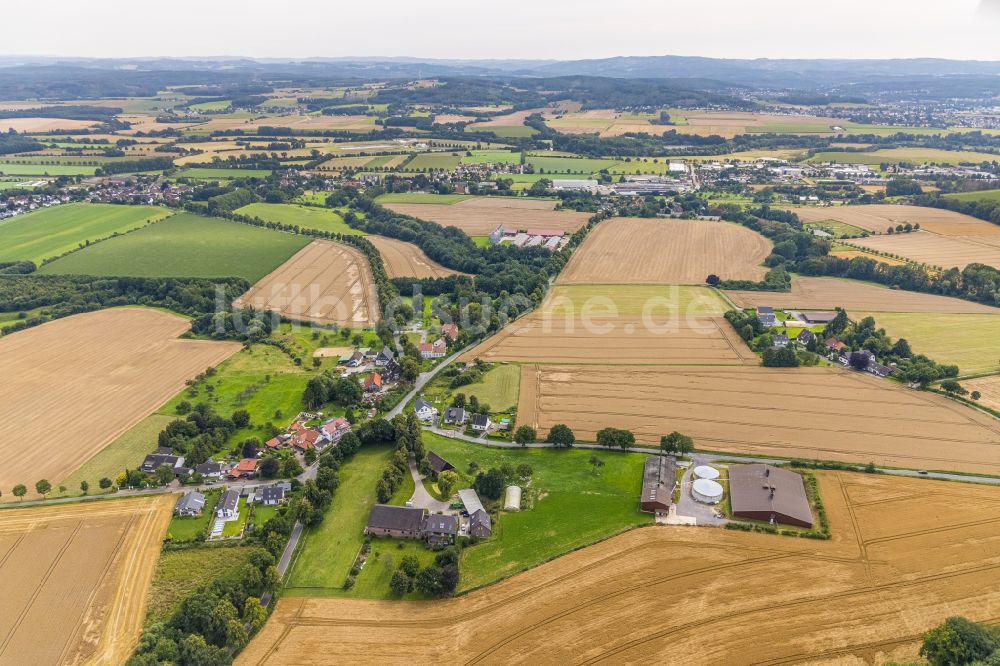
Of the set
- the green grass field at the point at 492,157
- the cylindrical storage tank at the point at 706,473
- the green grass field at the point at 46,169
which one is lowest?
the cylindrical storage tank at the point at 706,473

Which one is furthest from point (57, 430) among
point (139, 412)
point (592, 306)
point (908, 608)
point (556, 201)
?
point (556, 201)

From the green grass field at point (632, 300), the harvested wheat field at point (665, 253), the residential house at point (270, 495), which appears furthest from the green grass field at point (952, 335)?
the residential house at point (270, 495)

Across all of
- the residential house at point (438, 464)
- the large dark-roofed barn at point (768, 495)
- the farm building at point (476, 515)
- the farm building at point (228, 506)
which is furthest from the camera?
the residential house at point (438, 464)

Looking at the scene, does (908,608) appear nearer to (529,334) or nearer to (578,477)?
(578,477)

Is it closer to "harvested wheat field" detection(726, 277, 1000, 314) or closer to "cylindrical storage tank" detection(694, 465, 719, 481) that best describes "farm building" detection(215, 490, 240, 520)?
"cylindrical storage tank" detection(694, 465, 719, 481)

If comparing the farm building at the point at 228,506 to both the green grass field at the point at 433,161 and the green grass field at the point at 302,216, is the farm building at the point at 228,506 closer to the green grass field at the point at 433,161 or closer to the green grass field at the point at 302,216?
the green grass field at the point at 302,216

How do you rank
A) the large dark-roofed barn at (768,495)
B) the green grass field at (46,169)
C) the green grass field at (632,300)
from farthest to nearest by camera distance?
the green grass field at (46,169) → the green grass field at (632,300) → the large dark-roofed barn at (768,495)

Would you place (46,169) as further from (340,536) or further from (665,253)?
(340,536)
